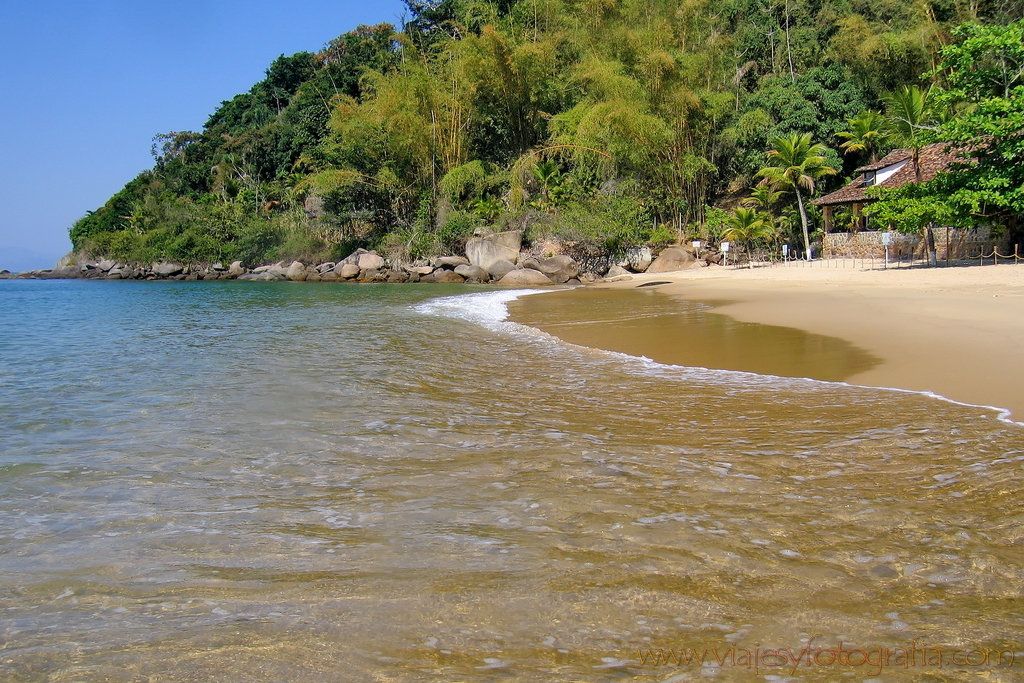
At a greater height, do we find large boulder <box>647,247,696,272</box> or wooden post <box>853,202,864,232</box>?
wooden post <box>853,202,864,232</box>

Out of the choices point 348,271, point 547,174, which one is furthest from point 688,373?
point 348,271

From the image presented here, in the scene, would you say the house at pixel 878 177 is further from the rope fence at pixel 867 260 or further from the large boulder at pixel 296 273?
the large boulder at pixel 296 273

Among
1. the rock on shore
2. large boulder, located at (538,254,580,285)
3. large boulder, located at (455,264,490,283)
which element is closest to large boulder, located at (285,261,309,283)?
the rock on shore

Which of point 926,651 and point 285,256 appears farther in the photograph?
point 285,256

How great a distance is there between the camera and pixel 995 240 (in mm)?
17562

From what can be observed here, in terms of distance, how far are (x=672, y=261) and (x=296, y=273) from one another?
17.6m

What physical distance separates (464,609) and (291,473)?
187 centimetres

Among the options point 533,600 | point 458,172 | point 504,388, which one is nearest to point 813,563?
point 533,600

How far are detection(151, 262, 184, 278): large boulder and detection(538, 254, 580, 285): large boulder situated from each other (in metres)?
24.2

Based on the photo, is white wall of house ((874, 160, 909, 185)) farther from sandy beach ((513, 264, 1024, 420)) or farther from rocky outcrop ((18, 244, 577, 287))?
rocky outcrop ((18, 244, 577, 287))

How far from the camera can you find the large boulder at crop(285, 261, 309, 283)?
31.9 m

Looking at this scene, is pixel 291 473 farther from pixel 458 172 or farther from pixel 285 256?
pixel 285 256

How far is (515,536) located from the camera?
2814mm

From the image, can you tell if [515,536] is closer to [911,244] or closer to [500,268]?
[911,244]
